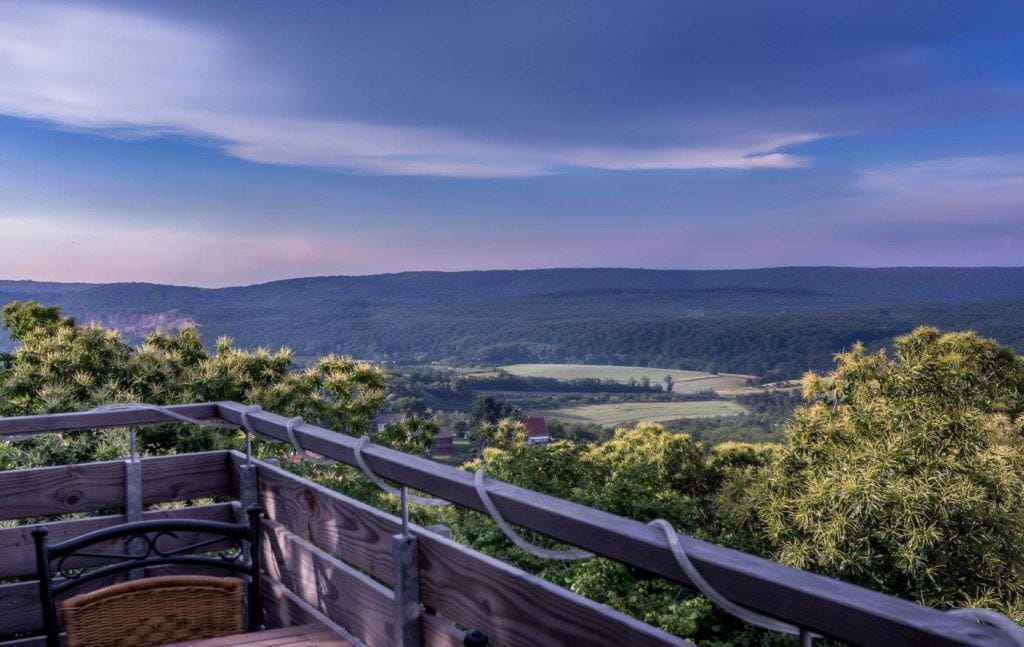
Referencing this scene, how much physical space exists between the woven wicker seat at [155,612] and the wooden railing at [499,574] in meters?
0.22

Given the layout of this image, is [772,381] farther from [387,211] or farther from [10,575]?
[10,575]

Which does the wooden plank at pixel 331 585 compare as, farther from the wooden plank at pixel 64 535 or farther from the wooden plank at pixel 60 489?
the wooden plank at pixel 60 489

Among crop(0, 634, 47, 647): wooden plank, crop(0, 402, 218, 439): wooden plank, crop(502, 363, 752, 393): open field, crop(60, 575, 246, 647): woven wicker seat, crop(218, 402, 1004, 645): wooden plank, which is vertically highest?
crop(218, 402, 1004, 645): wooden plank

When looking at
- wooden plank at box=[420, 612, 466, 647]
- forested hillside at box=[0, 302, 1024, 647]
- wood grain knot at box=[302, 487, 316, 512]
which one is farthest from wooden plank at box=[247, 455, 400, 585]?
forested hillside at box=[0, 302, 1024, 647]

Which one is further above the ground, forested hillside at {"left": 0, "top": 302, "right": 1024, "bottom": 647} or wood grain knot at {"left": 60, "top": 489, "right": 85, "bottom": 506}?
wood grain knot at {"left": 60, "top": 489, "right": 85, "bottom": 506}

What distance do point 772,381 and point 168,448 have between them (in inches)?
1053

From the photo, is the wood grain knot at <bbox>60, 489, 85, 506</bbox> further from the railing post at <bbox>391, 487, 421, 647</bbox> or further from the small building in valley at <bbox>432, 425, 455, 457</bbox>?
the small building in valley at <bbox>432, 425, 455, 457</bbox>

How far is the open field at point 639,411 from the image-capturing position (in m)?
27.1

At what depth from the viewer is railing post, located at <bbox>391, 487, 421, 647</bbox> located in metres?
1.65

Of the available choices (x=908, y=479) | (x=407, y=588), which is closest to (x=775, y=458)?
(x=908, y=479)

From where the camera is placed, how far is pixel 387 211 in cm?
Answer: 3284

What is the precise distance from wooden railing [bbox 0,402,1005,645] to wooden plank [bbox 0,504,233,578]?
10 centimetres

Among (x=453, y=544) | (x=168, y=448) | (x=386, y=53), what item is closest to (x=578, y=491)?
(x=168, y=448)

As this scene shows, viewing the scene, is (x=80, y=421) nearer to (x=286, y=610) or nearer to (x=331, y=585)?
(x=286, y=610)
